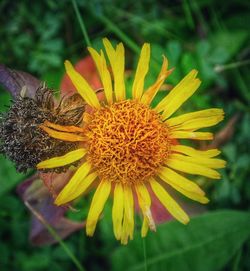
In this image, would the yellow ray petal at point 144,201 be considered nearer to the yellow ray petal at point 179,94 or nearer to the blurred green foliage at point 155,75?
the yellow ray petal at point 179,94

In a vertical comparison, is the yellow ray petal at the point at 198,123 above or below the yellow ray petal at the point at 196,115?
below

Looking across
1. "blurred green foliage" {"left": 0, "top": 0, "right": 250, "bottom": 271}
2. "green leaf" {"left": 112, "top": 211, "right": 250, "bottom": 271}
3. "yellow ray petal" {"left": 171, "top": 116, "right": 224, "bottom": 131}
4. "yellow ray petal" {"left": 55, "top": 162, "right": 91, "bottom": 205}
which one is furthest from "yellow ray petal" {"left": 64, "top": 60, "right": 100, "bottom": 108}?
"green leaf" {"left": 112, "top": 211, "right": 250, "bottom": 271}

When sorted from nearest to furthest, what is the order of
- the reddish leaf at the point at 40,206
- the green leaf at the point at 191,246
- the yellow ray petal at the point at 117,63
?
the yellow ray petal at the point at 117,63 < the reddish leaf at the point at 40,206 < the green leaf at the point at 191,246

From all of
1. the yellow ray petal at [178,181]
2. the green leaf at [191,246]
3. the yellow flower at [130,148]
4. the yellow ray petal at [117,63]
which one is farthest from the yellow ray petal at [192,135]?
the green leaf at [191,246]

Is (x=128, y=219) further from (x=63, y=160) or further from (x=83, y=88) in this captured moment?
(x=83, y=88)

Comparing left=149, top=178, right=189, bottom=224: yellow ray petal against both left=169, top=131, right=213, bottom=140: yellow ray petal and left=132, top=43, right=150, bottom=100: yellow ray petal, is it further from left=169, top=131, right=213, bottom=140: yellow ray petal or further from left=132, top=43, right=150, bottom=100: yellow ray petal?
left=132, top=43, right=150, bottom=100: yellow ray petal

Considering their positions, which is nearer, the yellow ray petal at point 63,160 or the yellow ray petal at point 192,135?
the yellow ray petal at point 63,160

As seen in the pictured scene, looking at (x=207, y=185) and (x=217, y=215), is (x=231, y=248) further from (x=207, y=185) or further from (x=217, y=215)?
(x=207, y=185)

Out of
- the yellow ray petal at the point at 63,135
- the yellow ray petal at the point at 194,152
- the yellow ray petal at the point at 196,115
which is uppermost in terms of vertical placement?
the yellow ray petal at the point at 63,135
